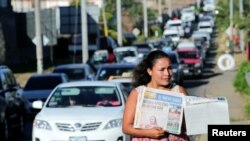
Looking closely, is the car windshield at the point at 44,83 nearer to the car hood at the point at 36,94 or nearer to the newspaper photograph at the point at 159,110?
the car hood at the point at 36,94

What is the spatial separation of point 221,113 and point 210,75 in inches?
1816

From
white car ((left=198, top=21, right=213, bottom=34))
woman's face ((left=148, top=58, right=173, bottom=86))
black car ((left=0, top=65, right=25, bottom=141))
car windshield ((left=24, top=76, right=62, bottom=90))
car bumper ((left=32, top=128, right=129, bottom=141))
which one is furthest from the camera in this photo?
white car ((left=198, top=21, right=213, bottom=34))

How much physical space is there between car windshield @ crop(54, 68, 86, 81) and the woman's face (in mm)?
24076

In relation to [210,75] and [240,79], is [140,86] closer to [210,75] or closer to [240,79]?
[240,79]

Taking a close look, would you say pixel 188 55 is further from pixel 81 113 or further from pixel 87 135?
pixel 87 135

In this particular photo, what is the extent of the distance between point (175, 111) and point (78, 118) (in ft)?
25.4

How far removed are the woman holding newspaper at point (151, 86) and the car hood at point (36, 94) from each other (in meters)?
20.5

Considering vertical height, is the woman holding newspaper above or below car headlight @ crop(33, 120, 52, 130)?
above

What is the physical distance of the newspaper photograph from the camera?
7.19 metres

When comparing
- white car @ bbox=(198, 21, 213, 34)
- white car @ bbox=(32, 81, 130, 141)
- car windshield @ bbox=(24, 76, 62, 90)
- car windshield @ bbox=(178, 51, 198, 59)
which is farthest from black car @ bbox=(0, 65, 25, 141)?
white car @ bbox=(198, 21, 213, 34)

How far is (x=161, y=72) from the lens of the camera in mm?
7395

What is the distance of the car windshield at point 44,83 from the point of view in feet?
95.3

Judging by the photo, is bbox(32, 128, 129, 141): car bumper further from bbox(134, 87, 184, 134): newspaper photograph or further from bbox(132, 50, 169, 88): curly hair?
bbox(134, 87, 184, 134): newspaper photograph

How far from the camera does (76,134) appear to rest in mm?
14734
